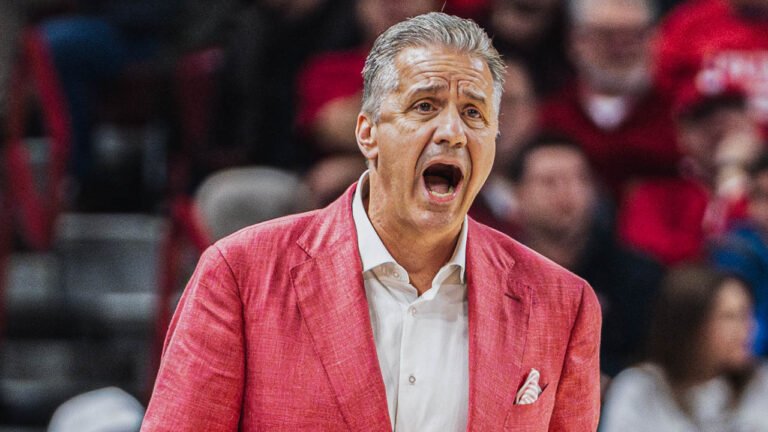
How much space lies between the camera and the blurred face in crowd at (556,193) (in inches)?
157

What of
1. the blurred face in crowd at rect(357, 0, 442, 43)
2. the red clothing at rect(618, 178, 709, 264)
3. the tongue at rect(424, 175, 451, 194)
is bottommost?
the red clothing at rect(618, 178, 709, 264)

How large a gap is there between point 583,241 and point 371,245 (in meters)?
2.26

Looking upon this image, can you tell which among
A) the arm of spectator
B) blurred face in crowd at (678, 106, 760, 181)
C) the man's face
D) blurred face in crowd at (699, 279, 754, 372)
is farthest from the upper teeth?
blurred face in crowd at (678, 106, 760, 181)

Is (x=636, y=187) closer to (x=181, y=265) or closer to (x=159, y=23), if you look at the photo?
(x=181, y=265)

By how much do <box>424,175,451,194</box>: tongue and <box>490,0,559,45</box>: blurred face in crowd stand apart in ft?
8.57

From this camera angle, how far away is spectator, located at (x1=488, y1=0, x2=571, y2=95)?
4379 mm

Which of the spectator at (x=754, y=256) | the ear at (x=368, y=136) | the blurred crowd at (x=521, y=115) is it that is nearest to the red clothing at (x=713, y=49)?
the blurred crowd at (x=521, y=115)

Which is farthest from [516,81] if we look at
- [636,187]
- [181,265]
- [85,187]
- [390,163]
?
[390,163]

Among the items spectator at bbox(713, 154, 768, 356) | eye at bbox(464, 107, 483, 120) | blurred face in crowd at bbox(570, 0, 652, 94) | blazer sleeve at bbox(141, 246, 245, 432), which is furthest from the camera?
blurred face in crowd at bbox(570, 0, 652, 94)

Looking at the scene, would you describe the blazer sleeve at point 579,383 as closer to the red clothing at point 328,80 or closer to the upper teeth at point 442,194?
the upper teeth at point 442,194

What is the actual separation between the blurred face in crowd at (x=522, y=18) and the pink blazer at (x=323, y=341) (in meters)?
2.59

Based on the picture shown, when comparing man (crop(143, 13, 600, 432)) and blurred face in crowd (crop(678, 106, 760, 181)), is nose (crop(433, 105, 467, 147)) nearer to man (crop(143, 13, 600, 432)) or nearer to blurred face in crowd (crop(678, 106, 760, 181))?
man (crop(143, 13, 600, 432))

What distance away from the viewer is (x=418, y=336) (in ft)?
5.98

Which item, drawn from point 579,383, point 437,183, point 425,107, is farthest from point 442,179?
point 579,383
